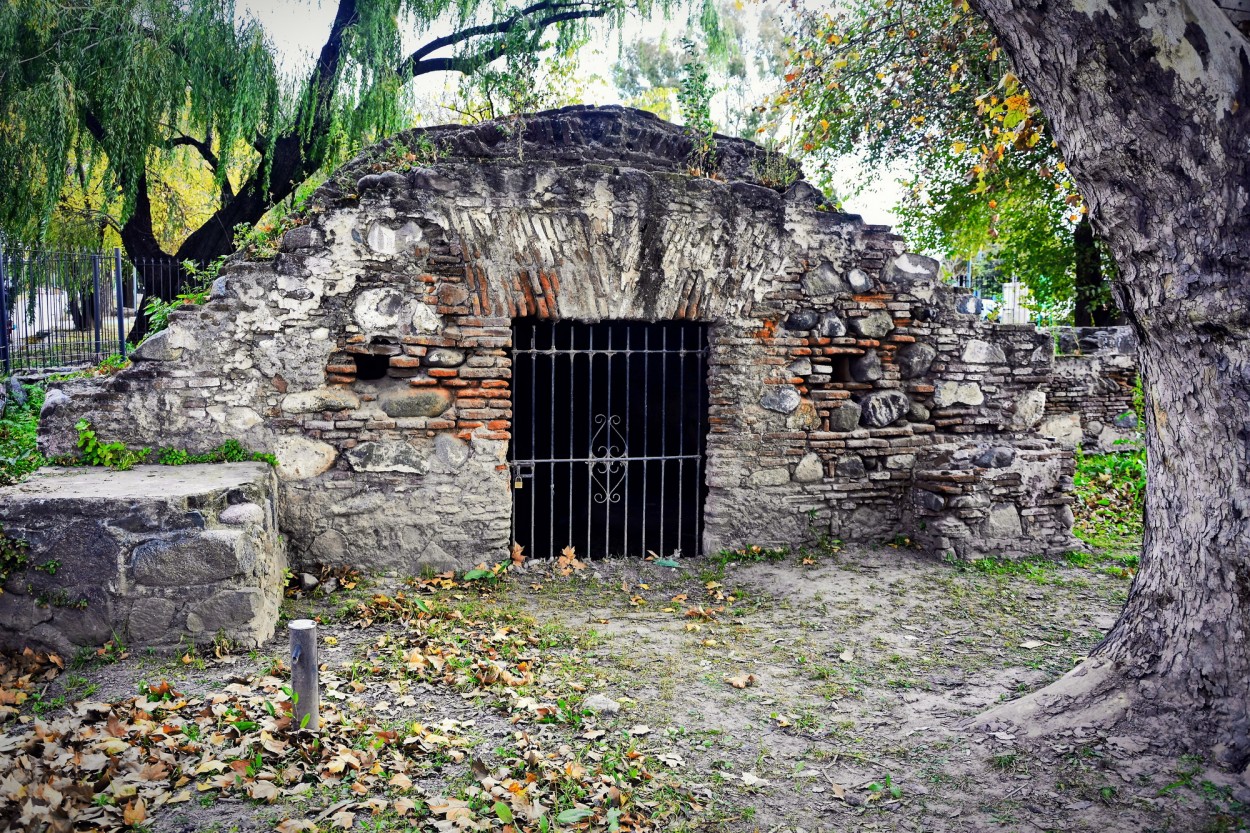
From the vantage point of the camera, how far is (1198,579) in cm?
301

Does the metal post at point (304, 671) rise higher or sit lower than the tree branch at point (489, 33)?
lower

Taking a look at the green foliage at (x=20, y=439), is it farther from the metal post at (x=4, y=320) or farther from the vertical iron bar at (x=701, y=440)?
the vertical iron bar at (x=701, y=440)

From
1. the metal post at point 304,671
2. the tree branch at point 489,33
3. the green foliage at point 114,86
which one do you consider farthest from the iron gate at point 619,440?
the tree branch at point 489,33

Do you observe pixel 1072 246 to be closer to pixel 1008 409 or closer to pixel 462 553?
pixel 1008 409

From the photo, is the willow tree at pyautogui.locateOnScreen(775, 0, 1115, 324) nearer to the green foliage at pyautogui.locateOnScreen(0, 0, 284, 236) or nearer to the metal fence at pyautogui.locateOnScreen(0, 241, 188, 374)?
the green foliage at pyautogui.locateOnScreen(0, 0, 284, 236)

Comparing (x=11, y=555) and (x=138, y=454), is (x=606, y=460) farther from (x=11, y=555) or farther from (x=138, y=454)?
(x=11, y=555)

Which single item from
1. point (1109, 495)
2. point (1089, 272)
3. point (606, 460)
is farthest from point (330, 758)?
point (1089, 272)

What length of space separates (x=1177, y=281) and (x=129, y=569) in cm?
464

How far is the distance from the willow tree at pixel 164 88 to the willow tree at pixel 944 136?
136 inches

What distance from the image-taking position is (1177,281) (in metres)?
2.92

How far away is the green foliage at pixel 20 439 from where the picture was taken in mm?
4934

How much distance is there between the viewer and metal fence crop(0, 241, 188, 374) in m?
10.8

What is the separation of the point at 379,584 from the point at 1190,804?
4273mm

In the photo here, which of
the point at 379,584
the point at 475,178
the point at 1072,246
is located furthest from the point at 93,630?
the point at 1072,246
